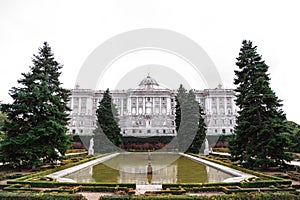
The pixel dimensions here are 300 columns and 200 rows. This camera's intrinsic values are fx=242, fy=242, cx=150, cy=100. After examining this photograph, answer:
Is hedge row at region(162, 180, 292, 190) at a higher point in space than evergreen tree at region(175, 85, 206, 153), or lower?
lower

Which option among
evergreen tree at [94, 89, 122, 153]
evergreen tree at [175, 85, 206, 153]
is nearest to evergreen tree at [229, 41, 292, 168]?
evergreen tree at [175, 85, 206, 153]

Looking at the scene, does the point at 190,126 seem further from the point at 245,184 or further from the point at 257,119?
the point at 245,184

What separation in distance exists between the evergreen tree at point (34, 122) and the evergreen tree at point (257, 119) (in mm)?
10808

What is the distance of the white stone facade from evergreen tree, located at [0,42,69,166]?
45474 mm

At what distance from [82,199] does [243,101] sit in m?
11.1

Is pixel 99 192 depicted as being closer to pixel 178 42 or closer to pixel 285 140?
pixel 285 140

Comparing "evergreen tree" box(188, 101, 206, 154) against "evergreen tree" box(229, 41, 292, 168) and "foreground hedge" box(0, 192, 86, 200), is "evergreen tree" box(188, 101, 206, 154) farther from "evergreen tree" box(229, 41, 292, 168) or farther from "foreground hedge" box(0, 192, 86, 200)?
"foreground hedge" box(0, 192, 86, 200)

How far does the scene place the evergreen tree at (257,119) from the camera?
13.2 m

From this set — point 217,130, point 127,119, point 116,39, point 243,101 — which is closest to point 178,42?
point 116,39

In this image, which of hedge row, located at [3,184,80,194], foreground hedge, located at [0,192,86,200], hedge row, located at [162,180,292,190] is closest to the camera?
foreground hedge, located at [0,192,86,200]

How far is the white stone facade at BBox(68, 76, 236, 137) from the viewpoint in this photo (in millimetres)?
62875

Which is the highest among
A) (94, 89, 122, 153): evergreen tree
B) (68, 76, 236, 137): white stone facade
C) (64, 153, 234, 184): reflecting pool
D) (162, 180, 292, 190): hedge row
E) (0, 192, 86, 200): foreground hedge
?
(68, 76, 236, 137): white stone facade

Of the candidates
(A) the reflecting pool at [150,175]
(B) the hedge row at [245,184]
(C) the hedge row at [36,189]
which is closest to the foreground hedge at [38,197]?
(C) the hedge row at [36,189]

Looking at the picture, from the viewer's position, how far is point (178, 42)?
21.9m
